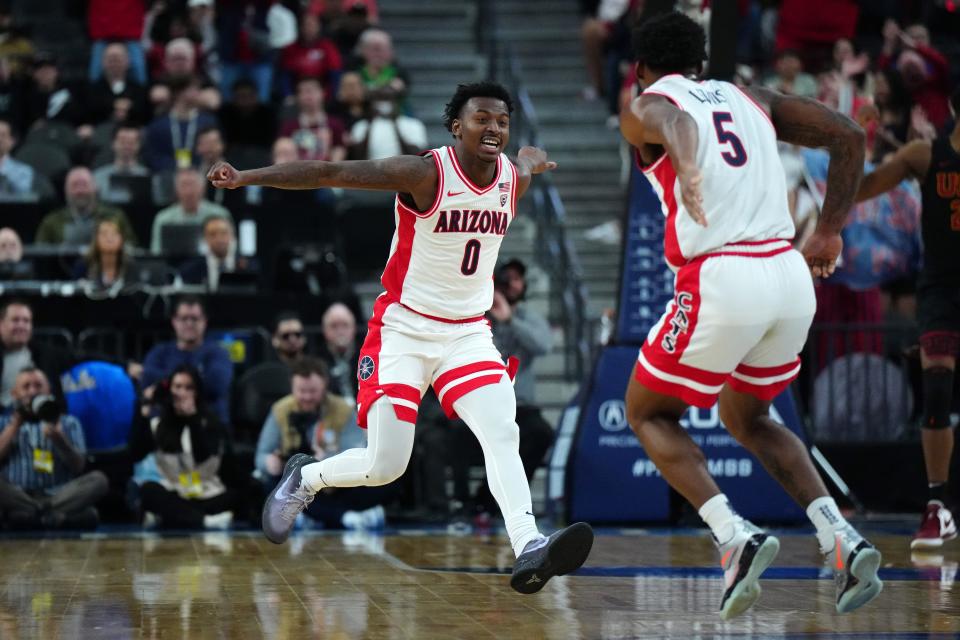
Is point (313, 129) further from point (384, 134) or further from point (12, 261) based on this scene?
point (12, 261)

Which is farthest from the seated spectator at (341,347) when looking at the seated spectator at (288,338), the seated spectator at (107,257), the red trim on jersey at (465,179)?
the red trim on jersey at (465,179)

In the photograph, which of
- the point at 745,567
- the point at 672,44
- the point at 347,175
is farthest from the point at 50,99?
the point at 745,567

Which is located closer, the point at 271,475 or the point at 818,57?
the point at 271,475

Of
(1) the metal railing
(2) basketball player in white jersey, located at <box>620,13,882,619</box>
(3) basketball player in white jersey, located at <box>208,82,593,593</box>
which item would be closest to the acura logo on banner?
(1) the metal railing

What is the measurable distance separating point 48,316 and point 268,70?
509 cm

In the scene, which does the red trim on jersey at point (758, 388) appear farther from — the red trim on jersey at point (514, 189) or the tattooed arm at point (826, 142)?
the red trim on jersey at point (514, 189)

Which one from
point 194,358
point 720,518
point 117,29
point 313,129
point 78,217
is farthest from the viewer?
point 117,29

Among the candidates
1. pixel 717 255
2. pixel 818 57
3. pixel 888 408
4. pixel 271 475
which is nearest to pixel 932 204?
pixel 888 408

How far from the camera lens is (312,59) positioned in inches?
627

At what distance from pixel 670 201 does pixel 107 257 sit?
7.03 metres

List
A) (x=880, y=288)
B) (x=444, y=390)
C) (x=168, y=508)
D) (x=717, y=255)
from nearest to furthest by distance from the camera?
(x=717, y=255)
(x=444, y=390)
(x=168, y=508)
(x=880, y=288)

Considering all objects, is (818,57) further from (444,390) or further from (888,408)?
(444,390)

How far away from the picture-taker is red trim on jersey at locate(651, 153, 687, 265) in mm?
5734

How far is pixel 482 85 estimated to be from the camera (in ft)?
21.8
